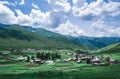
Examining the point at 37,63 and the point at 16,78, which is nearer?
the point at 16,78

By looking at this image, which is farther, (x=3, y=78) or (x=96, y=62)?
(x=96, y=62)

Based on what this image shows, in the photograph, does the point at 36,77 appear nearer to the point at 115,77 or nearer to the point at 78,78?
the point at 78,78

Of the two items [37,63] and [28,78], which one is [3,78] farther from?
[37,63]

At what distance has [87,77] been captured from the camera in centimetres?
11612

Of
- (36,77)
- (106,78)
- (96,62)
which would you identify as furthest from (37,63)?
(106,78)

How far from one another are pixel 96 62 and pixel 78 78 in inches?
3477

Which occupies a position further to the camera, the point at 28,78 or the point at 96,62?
the point at 96,62

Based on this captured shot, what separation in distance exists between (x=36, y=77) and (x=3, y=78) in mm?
13657

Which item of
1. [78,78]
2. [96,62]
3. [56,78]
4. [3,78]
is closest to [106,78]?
[78,78]

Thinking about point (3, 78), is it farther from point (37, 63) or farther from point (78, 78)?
point (37, 63)

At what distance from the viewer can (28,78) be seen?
113812 mm

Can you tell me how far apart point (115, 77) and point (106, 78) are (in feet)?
15.9

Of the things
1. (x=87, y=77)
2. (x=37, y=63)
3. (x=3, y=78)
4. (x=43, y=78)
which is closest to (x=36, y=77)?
(x=43, y=78)

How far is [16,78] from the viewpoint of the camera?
11344 cm
